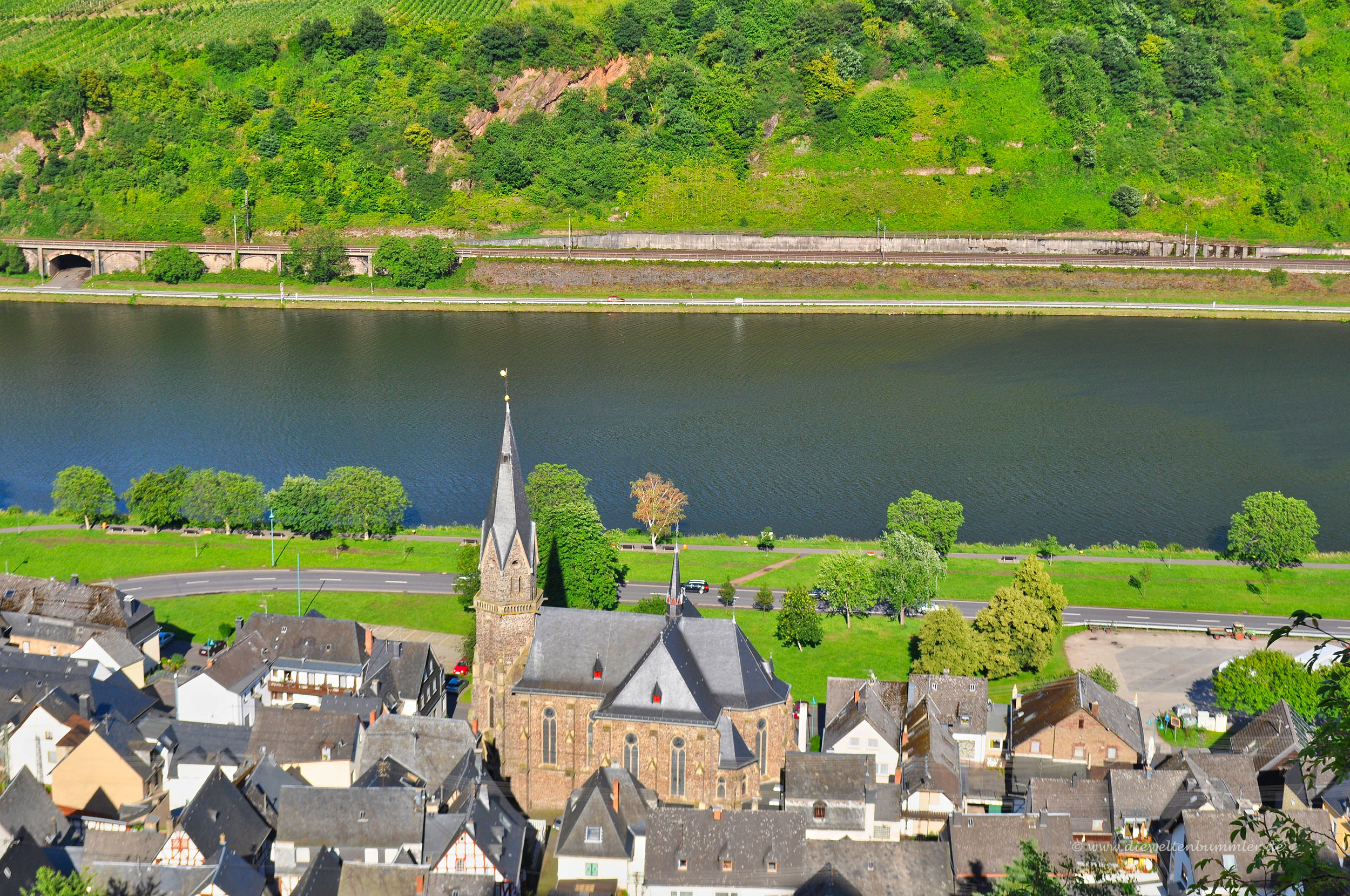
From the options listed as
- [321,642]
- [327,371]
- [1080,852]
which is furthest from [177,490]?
[1080,852]

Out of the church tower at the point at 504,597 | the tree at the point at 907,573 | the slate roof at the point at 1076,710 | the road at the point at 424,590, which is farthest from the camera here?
the road at the point at 424,590

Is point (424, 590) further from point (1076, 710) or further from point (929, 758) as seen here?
point (1076, 710)

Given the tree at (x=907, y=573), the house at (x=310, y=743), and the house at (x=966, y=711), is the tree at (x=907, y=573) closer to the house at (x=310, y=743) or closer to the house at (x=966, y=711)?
the house at (x=966, y=711)

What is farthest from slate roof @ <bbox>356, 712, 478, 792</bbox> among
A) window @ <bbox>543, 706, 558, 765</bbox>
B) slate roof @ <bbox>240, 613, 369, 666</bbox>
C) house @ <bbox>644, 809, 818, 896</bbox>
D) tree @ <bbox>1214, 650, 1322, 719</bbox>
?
tree @ <bbox>1214, 650, 1322, 719</bbox>

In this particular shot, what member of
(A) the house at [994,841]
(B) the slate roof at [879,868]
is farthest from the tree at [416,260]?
(A) the house at [994,841]

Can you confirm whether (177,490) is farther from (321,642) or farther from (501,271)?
(501,271)

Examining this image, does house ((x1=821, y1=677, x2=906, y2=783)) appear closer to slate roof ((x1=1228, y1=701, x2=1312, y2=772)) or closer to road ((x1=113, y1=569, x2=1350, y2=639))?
slate roof ((x1=1228, y1=701, x2=1312, y2=772))
